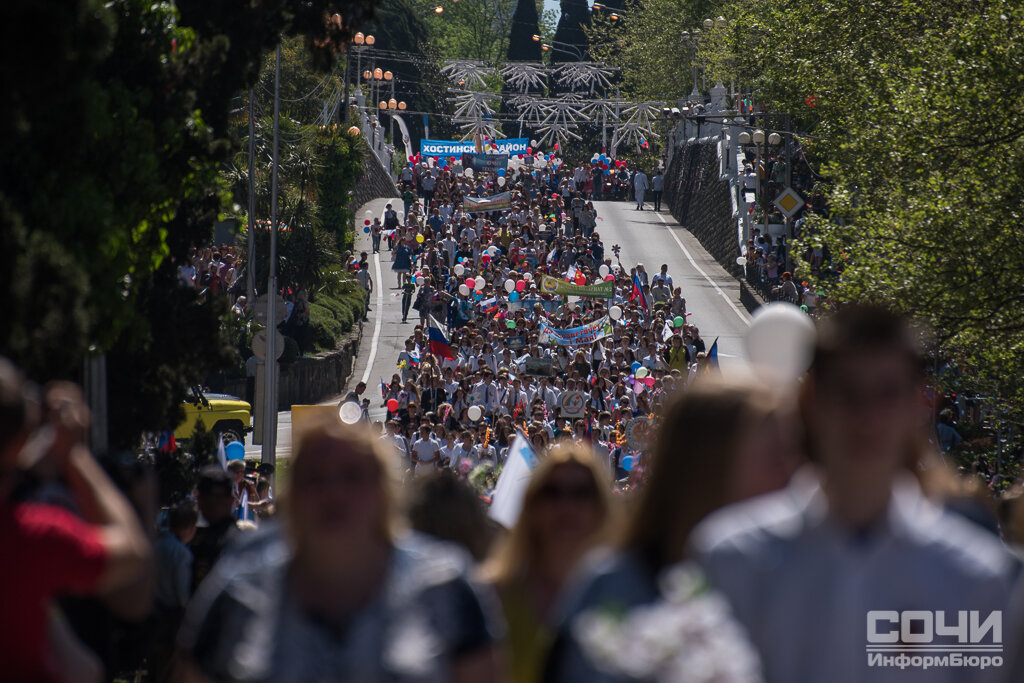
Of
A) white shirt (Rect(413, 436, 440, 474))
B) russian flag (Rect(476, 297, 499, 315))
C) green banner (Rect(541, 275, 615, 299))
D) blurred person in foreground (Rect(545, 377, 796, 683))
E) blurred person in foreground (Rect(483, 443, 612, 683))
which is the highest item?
blurred person in foreground (Rect(545, 377, 796, 683))

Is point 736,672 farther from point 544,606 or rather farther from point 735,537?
point 544,606

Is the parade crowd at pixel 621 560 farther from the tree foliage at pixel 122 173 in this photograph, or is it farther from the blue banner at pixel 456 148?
the blue banner at pixel 456 148

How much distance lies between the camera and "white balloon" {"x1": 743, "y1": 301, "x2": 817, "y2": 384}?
507 cm

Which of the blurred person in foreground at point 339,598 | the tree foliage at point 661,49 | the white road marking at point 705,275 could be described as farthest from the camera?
the tree foliage at point 661,49

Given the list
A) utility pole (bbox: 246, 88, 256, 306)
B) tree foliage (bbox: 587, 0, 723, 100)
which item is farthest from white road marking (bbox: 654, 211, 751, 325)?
→ tree foliage (bbox: 587, 0, 723, 100)

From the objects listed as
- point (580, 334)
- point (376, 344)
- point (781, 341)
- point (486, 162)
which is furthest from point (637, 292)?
point (486, 162)

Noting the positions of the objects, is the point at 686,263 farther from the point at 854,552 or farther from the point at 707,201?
the point at 854,552

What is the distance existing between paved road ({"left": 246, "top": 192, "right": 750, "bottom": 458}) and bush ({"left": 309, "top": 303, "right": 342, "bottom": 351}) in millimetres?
977

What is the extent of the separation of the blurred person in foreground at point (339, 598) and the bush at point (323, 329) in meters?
31.6

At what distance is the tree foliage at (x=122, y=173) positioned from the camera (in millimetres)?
7672

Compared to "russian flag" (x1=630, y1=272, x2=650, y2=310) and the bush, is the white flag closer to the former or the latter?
"russian flag" (x1=630, y1=272, x2=650, y2=310)

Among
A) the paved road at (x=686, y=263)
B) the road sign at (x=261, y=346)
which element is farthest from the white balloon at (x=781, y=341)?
the paved road at (x=686, y=263)

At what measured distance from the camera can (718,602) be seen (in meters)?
2.66

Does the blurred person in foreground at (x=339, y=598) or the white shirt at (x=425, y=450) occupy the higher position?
the blurred person in foreground at (x=339, y=598)
